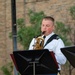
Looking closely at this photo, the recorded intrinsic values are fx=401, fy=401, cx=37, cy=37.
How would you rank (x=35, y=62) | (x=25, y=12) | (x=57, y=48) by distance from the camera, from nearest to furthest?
(x=35, y=62) → (x=57, y=48) → (x=25, y=12)

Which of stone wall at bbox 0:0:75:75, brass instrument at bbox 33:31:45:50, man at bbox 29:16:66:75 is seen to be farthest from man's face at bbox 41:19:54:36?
stone wall at bbox 0:0:75:75

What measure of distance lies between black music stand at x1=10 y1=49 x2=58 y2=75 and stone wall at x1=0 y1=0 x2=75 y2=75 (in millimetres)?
5911

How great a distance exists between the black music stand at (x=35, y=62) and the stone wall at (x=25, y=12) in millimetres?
5911

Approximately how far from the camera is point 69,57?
18.0 ft

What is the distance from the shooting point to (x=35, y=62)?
19.4ft

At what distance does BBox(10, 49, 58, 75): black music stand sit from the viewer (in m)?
5.74

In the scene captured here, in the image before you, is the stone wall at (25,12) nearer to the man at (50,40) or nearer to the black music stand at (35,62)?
the man at (50,40)

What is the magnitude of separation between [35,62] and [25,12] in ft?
24.3

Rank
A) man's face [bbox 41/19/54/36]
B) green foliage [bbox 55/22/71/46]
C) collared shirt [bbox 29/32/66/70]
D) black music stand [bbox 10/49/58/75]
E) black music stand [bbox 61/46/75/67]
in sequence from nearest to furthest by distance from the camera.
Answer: black music stand [bbox 61/46/75/67] < black music stand [bbox 10/49/58/75] < collared shirt [bbox 29/32/66/70] < man's face [bbox 41/19/54/36] < green foliage [bbox 55/22/71/46]

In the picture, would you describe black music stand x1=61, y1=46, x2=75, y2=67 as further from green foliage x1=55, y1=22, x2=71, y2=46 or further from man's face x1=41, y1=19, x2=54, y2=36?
green foliage x1=55, y1=22, x2=71, y2=46

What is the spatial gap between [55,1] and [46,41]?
20.6 feet

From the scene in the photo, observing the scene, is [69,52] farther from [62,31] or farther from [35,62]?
[62,31]

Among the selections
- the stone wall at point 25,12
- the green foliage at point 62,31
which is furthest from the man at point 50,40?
the stone wall at point 25,12

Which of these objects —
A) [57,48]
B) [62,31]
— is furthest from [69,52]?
[62,31]
